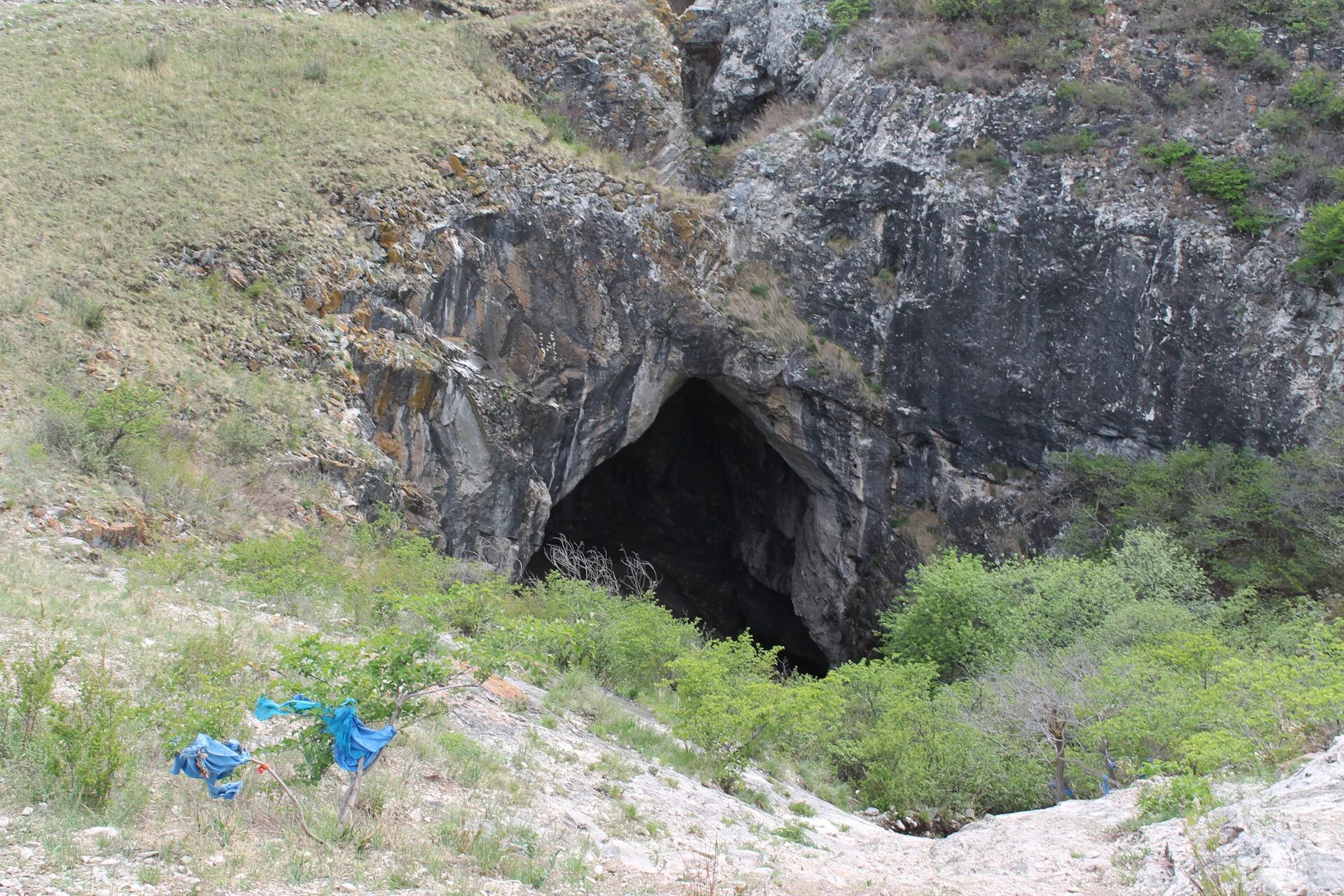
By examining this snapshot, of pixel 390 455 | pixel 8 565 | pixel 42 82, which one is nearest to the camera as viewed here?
pixel 8 565

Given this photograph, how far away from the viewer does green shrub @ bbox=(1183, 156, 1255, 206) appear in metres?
19.2

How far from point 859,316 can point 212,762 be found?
18.0 meters

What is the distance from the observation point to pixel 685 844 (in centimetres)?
621

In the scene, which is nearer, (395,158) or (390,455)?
(390,455)

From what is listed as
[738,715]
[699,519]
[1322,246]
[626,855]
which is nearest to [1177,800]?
[738,715]

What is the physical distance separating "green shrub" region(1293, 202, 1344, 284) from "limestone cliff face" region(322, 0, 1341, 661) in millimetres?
345

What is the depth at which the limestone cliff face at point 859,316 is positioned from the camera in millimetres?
17641

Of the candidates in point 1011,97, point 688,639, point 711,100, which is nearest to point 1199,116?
point 1011,97

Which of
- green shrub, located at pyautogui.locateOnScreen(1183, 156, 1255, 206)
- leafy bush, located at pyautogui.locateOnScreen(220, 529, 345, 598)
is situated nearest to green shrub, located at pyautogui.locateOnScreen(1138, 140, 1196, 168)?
green shrub, located at pyautogui.locateOnScreen(1183, 156, 1255, 206)

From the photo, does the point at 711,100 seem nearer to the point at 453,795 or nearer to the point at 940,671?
the point at 940,671

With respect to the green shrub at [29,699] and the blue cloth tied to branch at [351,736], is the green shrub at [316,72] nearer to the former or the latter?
the green shrub at [29,699]

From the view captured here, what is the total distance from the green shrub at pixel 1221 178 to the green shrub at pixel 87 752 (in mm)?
21323

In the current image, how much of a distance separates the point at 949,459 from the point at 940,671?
6.22m

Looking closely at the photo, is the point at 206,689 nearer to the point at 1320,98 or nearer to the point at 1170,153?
the point at 1170,153
